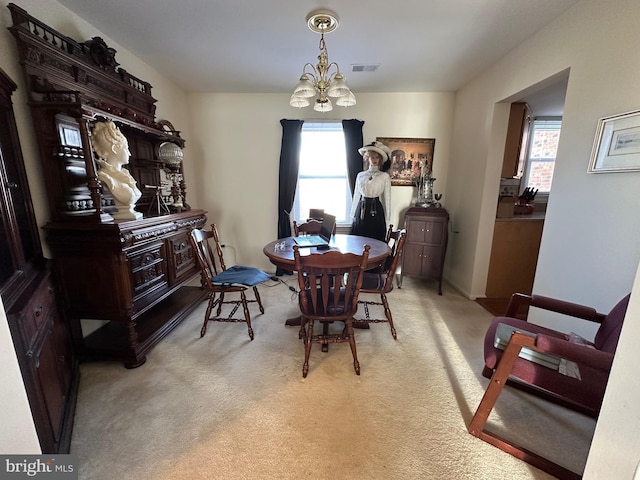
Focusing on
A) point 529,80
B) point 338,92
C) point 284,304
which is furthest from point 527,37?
point 284,304

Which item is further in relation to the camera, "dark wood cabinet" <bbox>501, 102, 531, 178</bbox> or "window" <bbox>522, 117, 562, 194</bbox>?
"window" <bbox>522, 117, 562, 194</bbox>

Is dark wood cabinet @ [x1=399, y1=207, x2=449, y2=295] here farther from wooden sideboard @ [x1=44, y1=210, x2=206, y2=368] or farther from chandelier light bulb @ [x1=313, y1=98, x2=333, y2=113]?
wooden sideboard @ [x1=44, y1=210, x2=206, y2=368]

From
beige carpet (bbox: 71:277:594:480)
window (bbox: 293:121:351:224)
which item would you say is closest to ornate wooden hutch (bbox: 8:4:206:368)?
beige carpet (bbox: 71:277:594:480)

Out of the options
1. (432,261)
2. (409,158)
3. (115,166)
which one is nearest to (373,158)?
(409,158)

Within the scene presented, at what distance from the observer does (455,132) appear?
3246mm

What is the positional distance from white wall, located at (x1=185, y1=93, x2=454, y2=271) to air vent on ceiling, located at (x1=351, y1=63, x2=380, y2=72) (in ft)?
2.10

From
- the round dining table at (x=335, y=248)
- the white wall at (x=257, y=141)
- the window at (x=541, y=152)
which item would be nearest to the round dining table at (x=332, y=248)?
the round dining table at (x=335, y=248)

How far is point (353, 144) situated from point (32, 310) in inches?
125

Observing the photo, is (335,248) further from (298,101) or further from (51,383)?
(51,383)

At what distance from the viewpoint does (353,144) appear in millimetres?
3320

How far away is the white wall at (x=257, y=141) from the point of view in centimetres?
329

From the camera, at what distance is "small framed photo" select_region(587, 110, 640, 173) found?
4.50ft

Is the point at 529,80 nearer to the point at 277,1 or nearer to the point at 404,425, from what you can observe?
the point at 277,1

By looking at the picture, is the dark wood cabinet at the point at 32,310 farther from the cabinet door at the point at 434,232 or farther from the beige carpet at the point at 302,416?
the cabinet door at the point at 434,232
